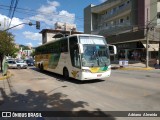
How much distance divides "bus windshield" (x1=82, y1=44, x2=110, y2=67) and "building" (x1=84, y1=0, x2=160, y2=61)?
16087 millimetres

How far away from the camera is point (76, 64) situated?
1448cm

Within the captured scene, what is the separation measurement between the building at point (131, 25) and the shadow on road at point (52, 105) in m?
22.2

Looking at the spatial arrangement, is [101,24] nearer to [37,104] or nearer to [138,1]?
[138,1]

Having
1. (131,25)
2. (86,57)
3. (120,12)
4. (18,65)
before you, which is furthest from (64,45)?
(120,12)

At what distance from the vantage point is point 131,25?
3859 centimetres

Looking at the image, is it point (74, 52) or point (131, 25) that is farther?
point (131, 25)

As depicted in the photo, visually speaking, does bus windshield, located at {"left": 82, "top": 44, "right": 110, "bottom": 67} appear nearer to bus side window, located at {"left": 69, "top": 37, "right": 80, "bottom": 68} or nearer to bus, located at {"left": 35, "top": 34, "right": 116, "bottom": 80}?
bus, located at {"left": 35, "top": 34, "right": 116, "bottom": 80}

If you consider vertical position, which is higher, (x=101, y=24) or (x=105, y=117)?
(x=101, y=24)

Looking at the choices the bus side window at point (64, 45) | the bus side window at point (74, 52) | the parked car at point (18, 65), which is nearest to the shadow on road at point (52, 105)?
the bus side window at point (74, 52)

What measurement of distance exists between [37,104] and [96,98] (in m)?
2.46

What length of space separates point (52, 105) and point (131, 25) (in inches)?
1284

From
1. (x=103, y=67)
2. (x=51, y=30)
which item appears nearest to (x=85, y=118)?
(x=103, y=67)

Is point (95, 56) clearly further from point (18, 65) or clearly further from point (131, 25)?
point (131, 25)

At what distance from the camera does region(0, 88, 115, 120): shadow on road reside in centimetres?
700
